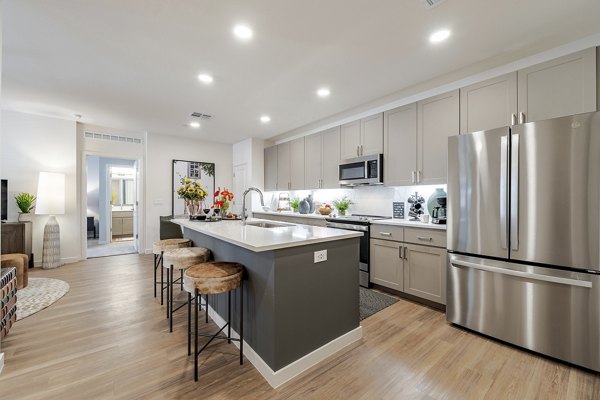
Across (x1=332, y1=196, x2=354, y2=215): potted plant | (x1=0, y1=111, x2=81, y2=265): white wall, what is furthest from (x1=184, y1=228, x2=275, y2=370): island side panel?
(x1=0, y1=111, x2=81, y2=265): white wall

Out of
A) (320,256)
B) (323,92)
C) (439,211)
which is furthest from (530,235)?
Result: (323,92)

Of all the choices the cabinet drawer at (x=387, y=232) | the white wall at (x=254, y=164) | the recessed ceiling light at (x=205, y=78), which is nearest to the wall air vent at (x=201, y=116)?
the recessed ceiling light at (x=205, y=78)

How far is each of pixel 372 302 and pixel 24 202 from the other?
578 centimetres

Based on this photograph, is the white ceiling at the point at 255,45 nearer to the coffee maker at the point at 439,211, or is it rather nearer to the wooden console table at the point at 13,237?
the coffee maker at the point at 439,211

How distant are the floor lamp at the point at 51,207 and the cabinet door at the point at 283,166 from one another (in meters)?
3.95

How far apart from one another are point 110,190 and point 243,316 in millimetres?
7265

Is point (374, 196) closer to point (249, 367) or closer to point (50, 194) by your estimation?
point (249, 367)

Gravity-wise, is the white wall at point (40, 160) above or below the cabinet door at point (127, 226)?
above

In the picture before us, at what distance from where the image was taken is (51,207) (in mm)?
4387

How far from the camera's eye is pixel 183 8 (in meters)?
1.96

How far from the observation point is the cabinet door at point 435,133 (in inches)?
118

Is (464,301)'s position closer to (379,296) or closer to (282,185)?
(379,296)

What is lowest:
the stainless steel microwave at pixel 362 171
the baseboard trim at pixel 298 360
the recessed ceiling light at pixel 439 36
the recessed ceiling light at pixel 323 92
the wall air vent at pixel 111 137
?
the baseboard trim at pixel 298 360

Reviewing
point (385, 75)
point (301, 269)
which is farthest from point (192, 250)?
point (385, 75)
